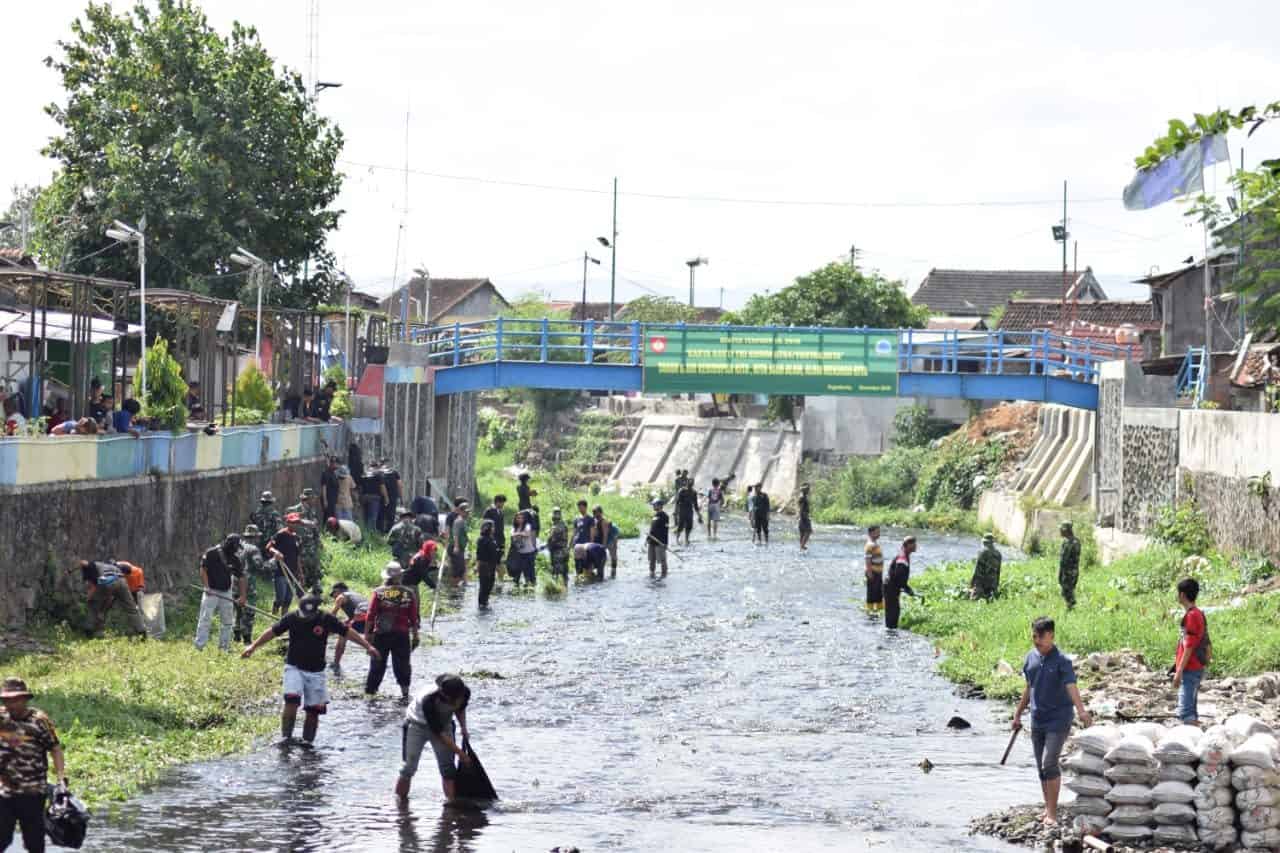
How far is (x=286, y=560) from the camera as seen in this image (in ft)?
77.7

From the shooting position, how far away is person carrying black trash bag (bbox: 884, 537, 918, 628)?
88.6ft

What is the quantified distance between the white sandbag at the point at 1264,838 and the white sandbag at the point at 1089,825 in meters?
A: 1.03

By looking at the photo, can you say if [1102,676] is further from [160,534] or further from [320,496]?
[320,496]

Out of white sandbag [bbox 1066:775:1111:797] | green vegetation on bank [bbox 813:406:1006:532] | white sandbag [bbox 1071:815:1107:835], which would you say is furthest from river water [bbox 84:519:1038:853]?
green vegetation on bank [bbox 813:406:1006:532]

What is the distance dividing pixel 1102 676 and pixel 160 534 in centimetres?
1287

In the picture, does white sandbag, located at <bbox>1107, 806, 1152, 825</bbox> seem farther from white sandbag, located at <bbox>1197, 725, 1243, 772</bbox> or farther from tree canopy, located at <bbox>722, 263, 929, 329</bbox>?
tree canopy, located at <bbox>722, 263, 929, 329</bbox>

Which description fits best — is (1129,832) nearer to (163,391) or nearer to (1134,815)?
(1134,815)

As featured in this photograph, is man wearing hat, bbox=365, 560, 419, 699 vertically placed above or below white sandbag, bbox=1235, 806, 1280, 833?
above

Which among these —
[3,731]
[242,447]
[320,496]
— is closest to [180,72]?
[320,496]

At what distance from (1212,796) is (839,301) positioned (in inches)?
2234

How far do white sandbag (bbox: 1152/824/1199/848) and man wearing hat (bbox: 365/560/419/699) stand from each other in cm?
854

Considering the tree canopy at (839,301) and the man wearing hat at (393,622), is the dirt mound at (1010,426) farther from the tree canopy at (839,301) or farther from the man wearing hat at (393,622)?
the man wearing hat at (393,622)

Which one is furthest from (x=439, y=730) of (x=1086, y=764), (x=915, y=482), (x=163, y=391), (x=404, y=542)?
(x=915, y=482)

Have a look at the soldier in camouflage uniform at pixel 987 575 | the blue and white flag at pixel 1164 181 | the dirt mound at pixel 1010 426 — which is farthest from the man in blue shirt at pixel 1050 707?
the dirt mound at pixel 1010 426
